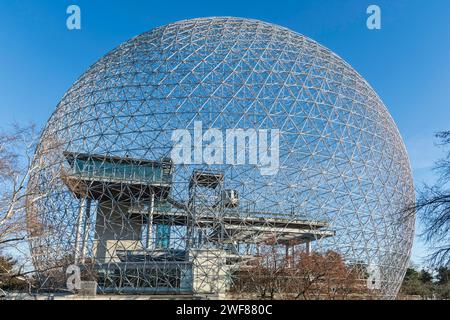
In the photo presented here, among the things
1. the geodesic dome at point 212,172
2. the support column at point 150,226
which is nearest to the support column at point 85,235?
the geodesic dome at point 212,172

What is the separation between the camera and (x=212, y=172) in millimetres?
Answer: 22641

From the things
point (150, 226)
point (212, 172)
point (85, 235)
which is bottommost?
point (85, 235)

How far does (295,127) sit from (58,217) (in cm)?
1595

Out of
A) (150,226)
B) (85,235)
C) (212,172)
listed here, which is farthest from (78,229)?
(212,172)

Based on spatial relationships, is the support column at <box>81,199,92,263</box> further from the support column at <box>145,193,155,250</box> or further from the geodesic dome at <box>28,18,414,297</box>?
the support column at <box>145,193,155,250</box>

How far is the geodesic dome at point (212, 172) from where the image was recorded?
73.3 feet

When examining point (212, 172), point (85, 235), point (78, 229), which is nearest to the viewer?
point (212, 172)

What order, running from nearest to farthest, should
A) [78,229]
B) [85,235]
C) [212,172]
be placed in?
1. [212,172]
2. [85,235]
3. [78,229]

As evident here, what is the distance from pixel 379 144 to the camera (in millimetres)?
27031

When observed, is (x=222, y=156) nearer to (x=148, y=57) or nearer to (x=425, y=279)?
(x=148, y=57)

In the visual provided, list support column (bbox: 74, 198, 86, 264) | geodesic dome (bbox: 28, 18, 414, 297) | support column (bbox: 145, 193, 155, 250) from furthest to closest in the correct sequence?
support column (bbox: 145, 193, 155, 250), support column (bbox: 74, 198, 86, 264), geodesic dome (bbox: 28, 18, 414, 297)

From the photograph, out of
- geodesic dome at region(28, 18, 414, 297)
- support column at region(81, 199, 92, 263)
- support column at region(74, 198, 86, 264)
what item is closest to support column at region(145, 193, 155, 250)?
geodesic dome at region(28, 18, 414, 297)

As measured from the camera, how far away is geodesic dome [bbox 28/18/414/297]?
22.3 meters

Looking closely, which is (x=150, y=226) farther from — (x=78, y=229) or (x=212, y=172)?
(x=212, y=172)
